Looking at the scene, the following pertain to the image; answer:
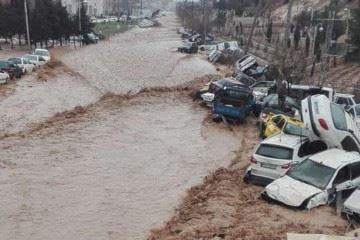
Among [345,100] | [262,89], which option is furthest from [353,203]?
[262,89]

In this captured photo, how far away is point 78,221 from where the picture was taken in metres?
13.6

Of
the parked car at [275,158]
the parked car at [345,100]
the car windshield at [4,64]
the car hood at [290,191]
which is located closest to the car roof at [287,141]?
the parked car at [275,158]

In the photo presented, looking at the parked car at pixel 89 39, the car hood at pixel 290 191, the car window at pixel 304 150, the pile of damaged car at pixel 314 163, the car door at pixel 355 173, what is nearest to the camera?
the car hood at pixel 290 191

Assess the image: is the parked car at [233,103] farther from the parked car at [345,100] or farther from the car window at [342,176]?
the car window at [342,176]

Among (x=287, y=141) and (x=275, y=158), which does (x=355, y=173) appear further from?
(x=287, y=141)

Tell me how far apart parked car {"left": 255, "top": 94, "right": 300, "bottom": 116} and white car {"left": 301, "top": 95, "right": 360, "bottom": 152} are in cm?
740

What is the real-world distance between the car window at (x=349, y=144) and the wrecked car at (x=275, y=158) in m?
1.07

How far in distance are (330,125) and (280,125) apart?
510cm

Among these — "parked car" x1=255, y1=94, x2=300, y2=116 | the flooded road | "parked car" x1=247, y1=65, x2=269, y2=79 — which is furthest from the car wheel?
"parked car" x1=247, y1=65, x2=269, y2=79

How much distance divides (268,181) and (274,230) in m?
2.71

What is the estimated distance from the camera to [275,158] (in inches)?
584

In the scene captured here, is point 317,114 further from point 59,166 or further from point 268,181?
point 59,166

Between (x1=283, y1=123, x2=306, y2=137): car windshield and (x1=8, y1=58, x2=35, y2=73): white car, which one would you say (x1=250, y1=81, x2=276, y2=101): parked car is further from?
(x1=8, y1=58, x2=35, y2=73): white car

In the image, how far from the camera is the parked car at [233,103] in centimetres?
2455
